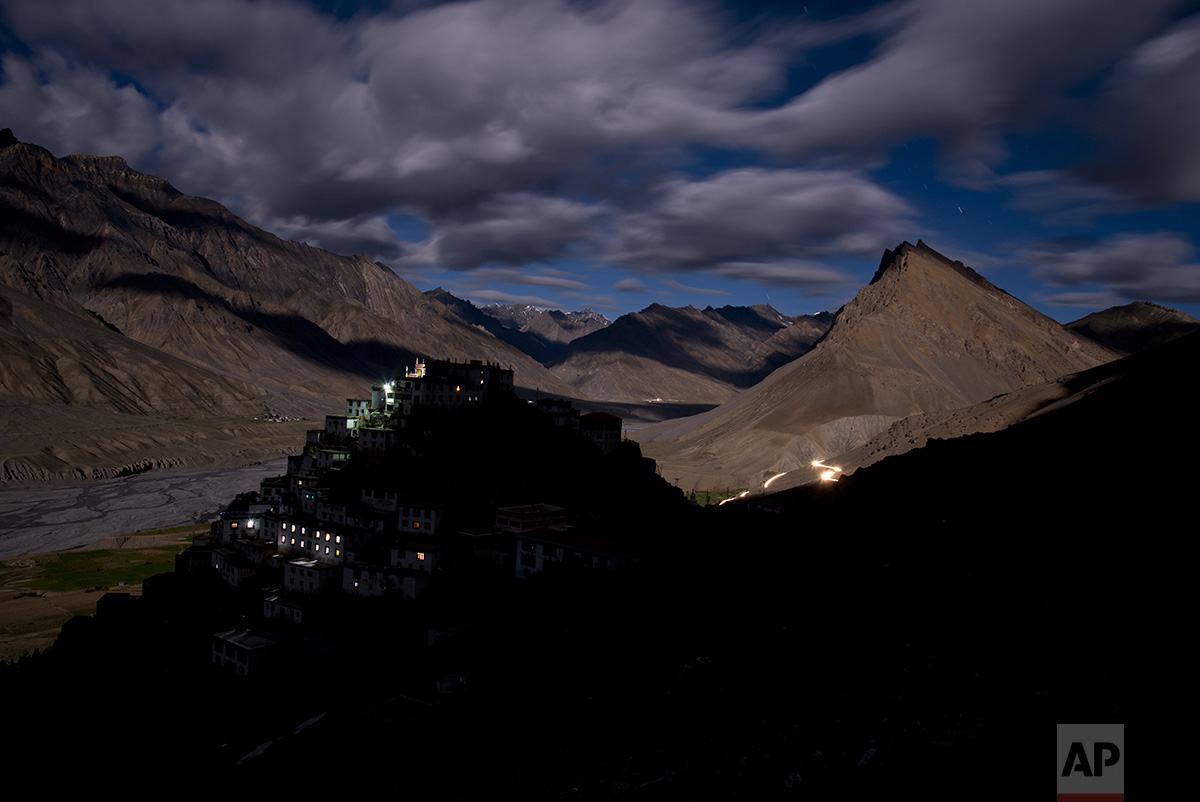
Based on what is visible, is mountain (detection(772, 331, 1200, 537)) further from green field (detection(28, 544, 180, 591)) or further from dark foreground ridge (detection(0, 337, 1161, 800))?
green field (detection(28, 544, 180, 591))

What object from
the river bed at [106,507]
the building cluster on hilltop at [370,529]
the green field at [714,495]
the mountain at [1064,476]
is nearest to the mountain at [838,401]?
the green field at [714,495]

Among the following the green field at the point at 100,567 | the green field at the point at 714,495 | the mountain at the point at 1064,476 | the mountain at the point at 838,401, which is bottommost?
the green field at the point at 100,567

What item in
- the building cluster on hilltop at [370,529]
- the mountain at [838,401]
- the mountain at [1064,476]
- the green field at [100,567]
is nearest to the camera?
the mountain at [1064,476]

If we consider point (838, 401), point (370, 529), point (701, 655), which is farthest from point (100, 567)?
point (838, 401)

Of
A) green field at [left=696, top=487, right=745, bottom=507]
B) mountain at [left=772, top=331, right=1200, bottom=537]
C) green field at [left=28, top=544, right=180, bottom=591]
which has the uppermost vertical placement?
mountain at [left=772, top=331, right=1200, bottom=537]

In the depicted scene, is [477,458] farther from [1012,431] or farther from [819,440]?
[819,440]

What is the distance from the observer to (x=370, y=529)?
182 ft

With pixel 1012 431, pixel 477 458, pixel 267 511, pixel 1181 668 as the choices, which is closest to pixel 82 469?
pixel 267 511

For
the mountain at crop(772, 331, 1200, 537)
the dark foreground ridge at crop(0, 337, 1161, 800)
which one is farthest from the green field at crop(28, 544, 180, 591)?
the mountain at crop(772, 331, 1200, 537)

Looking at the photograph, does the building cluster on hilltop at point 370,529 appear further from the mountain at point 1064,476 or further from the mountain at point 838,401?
the mountain at point 838,401

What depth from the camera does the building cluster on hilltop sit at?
50156 mm

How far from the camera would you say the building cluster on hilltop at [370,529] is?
50.2 metres

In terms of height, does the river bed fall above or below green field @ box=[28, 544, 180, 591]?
above

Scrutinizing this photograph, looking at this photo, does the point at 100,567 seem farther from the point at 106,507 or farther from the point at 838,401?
the point at 838,401
